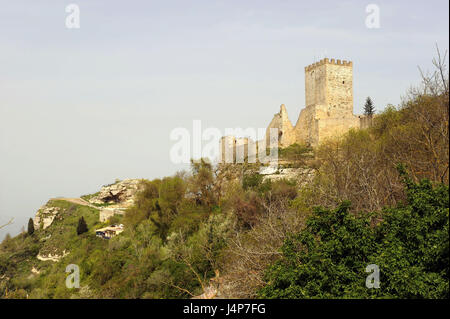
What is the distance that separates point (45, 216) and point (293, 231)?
45.4 meters

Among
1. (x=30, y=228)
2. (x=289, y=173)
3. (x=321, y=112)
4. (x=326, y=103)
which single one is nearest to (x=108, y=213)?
(x=30, y=228)

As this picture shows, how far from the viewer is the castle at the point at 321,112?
98.6 ft

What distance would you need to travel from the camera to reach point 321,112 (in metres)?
31.1

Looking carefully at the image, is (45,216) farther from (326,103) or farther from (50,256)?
(326,103)

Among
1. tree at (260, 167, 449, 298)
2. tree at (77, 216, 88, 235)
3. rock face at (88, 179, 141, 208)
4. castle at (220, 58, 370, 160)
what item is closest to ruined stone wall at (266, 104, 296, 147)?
castle at (220, 58, 370, 160)

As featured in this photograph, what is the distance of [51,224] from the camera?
160ft

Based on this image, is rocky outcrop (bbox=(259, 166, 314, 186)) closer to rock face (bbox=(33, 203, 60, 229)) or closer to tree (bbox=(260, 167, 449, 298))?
tree (bbox=(260, 167, 449, 298))

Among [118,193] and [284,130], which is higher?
[284,130]

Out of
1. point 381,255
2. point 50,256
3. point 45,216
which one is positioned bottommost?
point 50,256

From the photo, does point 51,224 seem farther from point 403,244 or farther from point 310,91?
point 403,244

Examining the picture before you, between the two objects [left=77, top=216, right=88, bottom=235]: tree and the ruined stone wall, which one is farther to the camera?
[left=77, top=216, right=88, bottom=235]: tree

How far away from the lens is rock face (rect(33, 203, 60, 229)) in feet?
161
